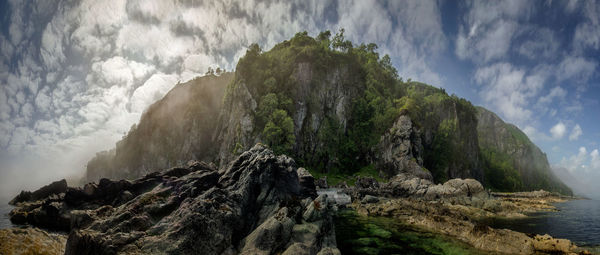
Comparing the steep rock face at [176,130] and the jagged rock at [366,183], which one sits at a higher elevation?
the steep rock face at [176,130]

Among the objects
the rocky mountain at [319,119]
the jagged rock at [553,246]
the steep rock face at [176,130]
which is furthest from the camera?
the steep rock face at [176,130]

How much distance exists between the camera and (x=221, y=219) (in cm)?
1658

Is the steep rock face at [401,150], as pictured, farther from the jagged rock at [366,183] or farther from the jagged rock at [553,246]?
the jagged rock at [553,246]

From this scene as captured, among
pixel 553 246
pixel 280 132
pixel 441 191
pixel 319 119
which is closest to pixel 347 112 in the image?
pixel 319 119

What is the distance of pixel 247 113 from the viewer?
325 ft

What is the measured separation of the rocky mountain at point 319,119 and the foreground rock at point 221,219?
6684 centimetres

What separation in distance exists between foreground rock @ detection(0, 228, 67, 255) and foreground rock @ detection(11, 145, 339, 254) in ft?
4.49

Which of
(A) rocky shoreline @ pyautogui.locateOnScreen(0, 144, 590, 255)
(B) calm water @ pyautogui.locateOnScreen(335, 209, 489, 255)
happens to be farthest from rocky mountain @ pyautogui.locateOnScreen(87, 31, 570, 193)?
(B) calm water @ pyautogui.locateOnScreen(335, 209, 489, 255)

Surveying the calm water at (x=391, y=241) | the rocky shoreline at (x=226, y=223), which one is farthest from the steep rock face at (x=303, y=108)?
the calm water at (x=391, y=241)

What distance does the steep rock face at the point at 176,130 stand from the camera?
124562 millimetres

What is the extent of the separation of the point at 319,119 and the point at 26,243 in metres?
98.0

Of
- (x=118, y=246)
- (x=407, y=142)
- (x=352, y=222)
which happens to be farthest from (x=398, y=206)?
(x=407, y=142)

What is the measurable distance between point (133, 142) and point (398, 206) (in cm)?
17077

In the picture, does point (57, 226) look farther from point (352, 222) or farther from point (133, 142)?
point (133, 142)
